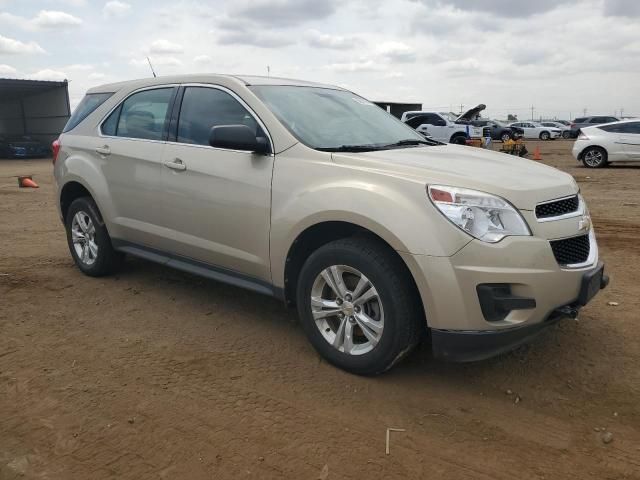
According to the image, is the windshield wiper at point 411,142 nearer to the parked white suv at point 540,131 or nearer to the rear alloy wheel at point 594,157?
the rear alloy wheel at point 594,157

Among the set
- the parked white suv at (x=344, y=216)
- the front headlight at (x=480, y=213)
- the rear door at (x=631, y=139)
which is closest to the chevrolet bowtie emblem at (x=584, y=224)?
the parked white suv at (x=344, y=216)

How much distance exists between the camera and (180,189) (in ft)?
13.7

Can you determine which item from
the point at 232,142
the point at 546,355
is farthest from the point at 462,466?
the point at 232,142

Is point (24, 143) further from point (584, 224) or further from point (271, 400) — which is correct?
point (584, 224)

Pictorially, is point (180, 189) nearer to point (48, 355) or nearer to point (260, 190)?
point (260, 190)

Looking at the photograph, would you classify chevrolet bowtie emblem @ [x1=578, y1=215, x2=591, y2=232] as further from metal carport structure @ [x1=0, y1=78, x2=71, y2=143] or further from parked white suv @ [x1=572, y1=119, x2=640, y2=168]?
metal carport structure @ [x1=0, y1=78, x2=71, y2=143]

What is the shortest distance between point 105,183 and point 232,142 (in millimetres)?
1851

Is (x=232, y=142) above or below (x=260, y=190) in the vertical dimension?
above

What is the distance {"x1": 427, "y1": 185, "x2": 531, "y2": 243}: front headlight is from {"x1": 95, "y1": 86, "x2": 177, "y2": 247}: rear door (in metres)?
2.32

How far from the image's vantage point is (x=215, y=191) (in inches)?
154

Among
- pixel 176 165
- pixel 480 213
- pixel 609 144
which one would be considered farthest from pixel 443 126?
pixel 480 213

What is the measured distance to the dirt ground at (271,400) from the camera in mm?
2566

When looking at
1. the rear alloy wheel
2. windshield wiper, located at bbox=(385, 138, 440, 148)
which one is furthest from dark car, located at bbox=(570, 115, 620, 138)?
windshield wiper, located at bbox=(385, 138, 440, 148)

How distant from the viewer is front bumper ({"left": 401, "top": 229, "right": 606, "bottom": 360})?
286cm
